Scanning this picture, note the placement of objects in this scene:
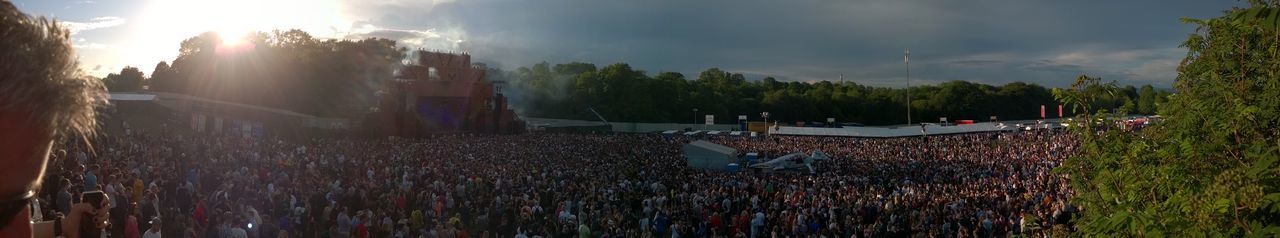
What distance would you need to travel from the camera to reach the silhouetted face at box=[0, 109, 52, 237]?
127 centimetres

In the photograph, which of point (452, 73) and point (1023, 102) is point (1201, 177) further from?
point (1023, 102)

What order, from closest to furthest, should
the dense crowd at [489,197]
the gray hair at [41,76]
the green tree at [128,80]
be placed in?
the gray hair at [41,76]
the dense crowd at [489,197]
the green tree at [128,80]

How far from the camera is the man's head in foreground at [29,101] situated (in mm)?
1254

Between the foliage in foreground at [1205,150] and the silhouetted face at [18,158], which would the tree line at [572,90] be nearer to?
the foliage in foreground at [1205,150]

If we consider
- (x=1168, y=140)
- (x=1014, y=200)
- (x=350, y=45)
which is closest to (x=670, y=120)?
(x=350, y=45)

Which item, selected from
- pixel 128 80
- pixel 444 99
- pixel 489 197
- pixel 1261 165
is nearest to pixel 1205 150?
pixel 1261 165

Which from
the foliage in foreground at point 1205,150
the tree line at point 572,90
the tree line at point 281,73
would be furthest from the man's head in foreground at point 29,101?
the tree line at point 281,73

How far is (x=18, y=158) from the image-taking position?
4.32ft

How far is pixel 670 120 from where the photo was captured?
94.3 meters

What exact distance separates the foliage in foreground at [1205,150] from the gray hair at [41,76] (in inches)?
208

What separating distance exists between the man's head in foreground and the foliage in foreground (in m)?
5.29

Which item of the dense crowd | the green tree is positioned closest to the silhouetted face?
the dense crowd

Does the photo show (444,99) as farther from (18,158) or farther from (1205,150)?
(18,158)

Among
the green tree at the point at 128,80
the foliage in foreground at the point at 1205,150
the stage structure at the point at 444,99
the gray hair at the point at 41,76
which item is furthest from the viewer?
the green tree at the point at 128,80
